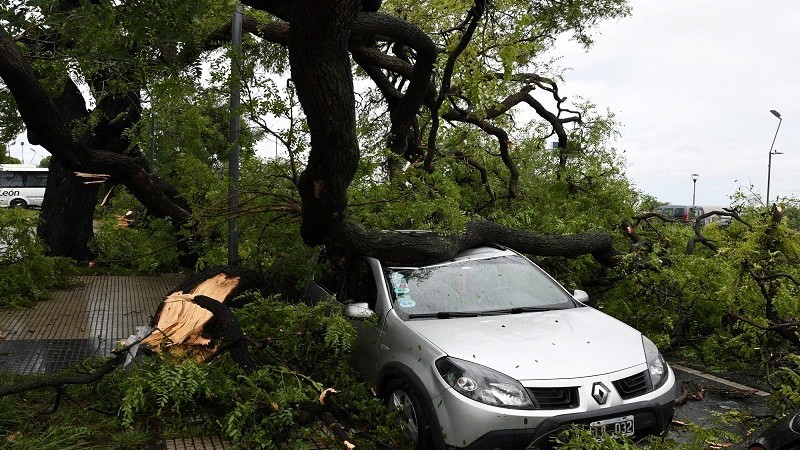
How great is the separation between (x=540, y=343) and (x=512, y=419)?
0.71 metres

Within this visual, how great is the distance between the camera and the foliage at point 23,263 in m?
11.7

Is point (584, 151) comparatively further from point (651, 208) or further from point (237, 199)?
point (237, 199)

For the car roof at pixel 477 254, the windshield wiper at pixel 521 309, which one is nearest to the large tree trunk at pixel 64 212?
the car roof at pixel 477 254

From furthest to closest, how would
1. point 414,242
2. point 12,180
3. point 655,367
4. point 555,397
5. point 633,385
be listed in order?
point 12,180, point 414,242, point 655,367, point 633,385, point 555,397

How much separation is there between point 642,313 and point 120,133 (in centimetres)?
1182

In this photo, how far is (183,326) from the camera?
20.9 ft

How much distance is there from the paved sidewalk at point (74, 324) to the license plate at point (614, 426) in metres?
5.44

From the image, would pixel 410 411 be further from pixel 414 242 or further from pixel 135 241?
pixel 135 241

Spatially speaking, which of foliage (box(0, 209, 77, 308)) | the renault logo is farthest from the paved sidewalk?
the renault logo

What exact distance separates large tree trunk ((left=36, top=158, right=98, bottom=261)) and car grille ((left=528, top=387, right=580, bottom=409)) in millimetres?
13682

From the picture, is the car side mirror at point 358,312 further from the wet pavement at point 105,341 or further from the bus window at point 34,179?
the bus window at point 34,179

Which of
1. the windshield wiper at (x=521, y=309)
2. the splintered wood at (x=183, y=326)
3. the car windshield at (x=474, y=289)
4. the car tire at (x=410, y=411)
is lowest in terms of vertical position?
the car tire at (x=410, y=411)

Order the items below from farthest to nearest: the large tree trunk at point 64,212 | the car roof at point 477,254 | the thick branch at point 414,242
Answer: the large tree trunk at point 64,212
the thick branch at point 414,242
the car roof at point 477,254

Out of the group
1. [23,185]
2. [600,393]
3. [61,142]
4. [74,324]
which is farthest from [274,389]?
[23,185]
